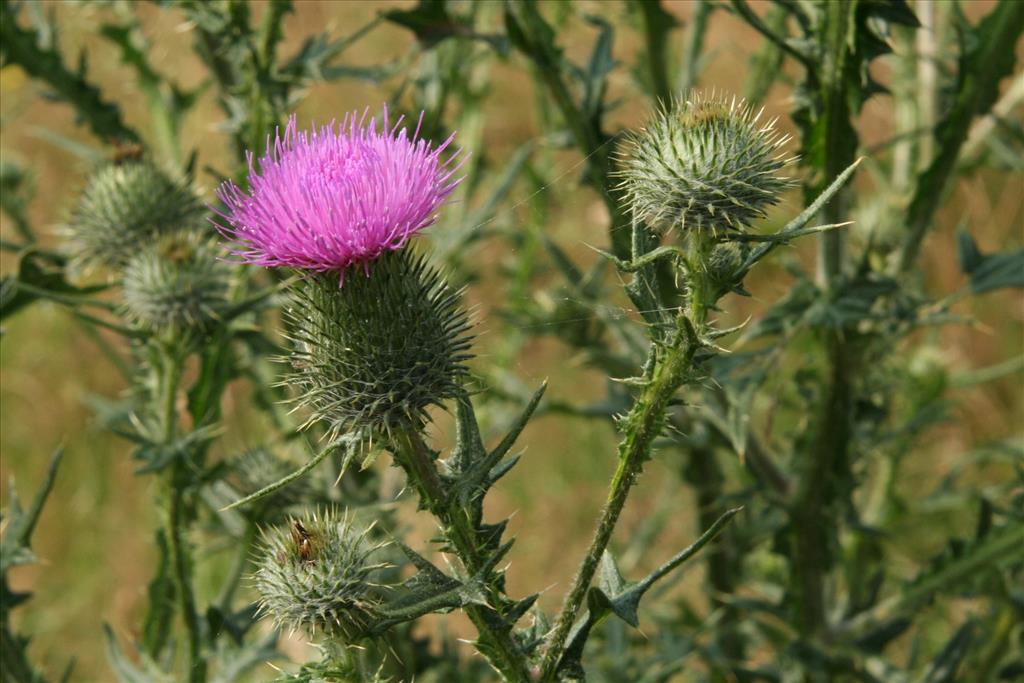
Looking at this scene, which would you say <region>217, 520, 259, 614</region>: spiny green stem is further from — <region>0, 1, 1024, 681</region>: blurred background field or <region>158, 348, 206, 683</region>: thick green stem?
<region>0, 1, 1024, 681</region>: blurred background field

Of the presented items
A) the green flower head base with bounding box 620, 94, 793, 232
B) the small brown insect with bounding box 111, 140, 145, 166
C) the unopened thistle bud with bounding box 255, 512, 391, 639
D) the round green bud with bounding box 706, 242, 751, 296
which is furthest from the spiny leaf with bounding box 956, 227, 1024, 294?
the small brown insect with bounding box 111, 140, 145, 166

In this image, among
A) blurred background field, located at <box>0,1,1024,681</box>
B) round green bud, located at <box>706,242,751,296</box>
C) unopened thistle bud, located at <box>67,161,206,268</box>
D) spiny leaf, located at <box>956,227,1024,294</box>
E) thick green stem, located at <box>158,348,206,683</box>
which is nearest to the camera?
round green bud, located at <box>706,242,751,296</box>

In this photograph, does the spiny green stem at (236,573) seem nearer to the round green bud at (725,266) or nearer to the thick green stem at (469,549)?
the thick green stem at (469,549)

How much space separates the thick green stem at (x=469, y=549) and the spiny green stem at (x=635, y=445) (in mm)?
89

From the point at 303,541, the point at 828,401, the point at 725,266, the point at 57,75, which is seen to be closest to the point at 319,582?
the point at 303,541

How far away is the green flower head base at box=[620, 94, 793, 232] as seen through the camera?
2014 mm

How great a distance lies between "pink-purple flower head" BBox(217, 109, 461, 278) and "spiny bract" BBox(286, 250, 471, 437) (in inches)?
3.0

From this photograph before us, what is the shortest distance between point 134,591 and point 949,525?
442 centimetres

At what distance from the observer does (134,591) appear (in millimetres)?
6328

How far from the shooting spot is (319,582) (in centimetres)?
205

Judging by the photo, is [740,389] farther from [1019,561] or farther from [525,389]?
[525,389]

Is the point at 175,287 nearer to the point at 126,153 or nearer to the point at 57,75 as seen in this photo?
the point at 126,153

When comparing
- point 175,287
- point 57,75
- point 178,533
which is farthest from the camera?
point 57,75

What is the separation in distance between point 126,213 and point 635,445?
2.12 m
